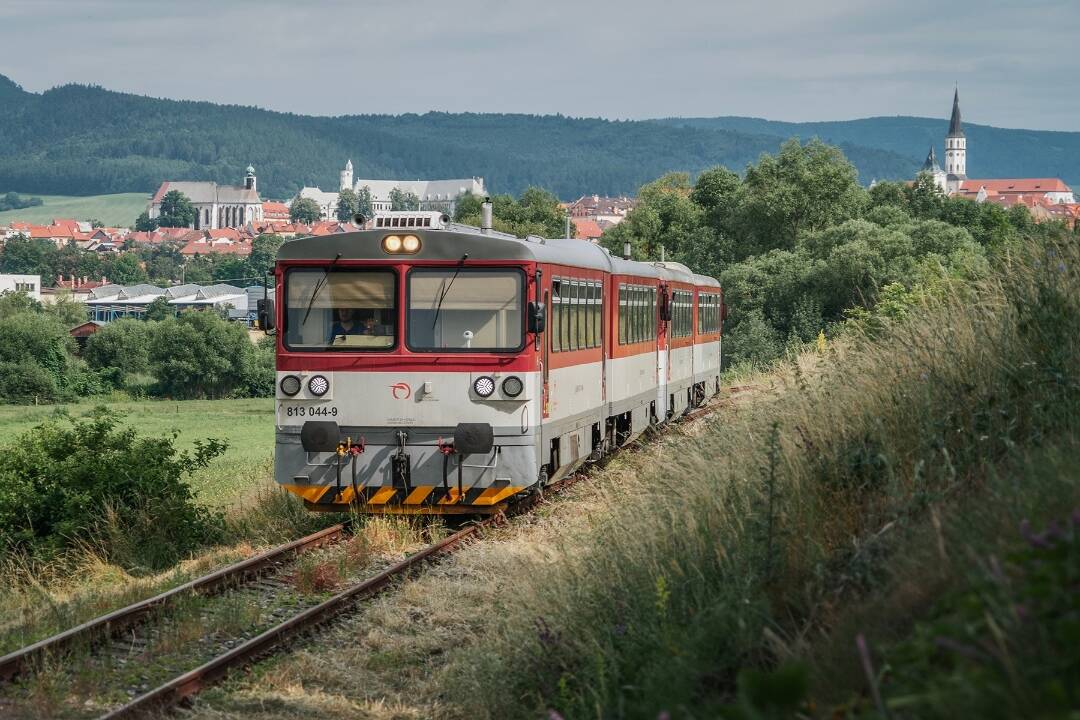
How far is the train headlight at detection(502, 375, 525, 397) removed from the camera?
13867mm

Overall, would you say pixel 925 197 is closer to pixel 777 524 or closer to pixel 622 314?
pixel 622 314

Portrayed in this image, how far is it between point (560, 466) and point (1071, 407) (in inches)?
345

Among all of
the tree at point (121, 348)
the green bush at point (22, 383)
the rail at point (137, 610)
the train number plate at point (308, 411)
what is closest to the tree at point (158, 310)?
the tree at point (121, 348)

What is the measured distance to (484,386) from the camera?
45.5ft

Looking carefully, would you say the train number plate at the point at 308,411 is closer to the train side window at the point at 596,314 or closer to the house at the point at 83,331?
the train side window at the point at 596,314

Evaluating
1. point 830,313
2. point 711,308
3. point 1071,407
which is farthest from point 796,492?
point 830,313

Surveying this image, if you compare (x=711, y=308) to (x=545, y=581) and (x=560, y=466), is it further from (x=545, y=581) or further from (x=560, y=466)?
(x=545, y=581)

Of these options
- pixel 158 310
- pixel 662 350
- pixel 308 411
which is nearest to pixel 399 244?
pixel 308 411

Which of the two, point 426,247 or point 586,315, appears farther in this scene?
point 586,315

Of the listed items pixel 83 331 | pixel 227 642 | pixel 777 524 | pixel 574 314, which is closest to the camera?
pixel 777 524

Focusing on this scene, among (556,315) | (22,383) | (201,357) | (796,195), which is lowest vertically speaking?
(22,383)

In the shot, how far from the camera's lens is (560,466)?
1557 cm

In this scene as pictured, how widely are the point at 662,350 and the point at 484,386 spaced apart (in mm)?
9842

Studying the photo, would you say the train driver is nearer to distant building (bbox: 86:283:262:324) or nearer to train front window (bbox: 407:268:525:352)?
train front window (bbox: 407:268:525:352)
